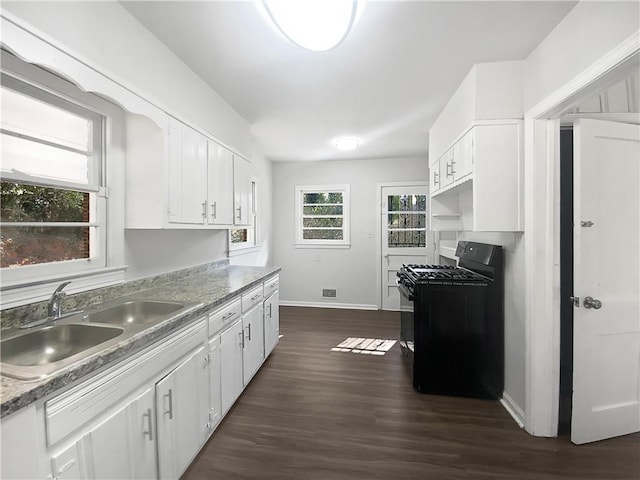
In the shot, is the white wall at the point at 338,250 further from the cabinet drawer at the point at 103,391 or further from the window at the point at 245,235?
the cabinet drawer at the point at 103,391

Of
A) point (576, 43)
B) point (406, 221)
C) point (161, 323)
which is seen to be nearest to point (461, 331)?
point (576, 43)

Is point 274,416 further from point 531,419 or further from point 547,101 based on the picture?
point 547,101

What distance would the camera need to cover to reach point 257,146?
4523 millimetres

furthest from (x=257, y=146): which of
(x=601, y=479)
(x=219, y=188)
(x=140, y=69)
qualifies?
(x=601, y=479)

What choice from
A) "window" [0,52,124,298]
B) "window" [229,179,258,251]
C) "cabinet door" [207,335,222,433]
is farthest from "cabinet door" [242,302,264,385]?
"window" [229,179,258,251]

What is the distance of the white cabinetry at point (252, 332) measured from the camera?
2.49 metres

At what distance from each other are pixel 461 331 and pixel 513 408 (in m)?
0.63

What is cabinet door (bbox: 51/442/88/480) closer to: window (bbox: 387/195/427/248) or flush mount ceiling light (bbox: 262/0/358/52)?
flush mount ceiling light (bbox: 262/0/358/52)

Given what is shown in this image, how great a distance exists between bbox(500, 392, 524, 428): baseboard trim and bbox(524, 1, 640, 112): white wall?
2.16 m

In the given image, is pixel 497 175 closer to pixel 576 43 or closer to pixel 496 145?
pixel 496 145

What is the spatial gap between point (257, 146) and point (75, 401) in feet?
13.1

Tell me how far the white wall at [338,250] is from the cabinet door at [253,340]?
2593mm

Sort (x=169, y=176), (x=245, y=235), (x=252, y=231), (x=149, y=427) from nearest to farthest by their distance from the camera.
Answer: (x=149, y=427), (x=169, y=176), (x=245, y=235), (x=252, y=231)

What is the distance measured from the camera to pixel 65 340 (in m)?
1.50
